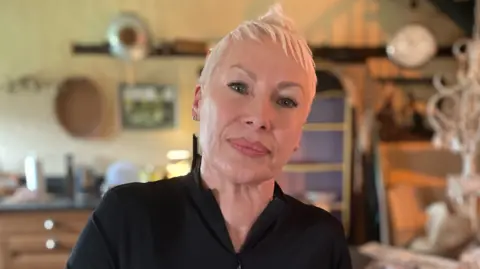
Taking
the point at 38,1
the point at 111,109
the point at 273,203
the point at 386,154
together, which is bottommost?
the point at 386,154

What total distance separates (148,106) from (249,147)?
2759 mm

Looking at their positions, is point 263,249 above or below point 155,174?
above

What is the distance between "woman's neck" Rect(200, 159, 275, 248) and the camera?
2.50 ft

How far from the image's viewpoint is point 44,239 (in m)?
2.76

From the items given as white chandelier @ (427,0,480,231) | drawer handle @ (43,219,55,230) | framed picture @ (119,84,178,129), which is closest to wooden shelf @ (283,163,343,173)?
framed picture @ (119,84,178,129)

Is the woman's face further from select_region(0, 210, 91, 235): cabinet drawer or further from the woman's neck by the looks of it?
select_region(0, 210, 91, 235): cabinet drawer

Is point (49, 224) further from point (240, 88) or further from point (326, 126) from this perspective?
point (240, 88)

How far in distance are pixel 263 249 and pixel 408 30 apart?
9.42ft

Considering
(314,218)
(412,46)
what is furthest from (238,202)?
(412,46)

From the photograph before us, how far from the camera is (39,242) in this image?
2.76 m

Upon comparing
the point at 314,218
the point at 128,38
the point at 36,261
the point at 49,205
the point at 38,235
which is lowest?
the point at 36,261

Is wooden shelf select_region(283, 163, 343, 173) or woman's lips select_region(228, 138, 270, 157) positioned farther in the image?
wooden shelf select_region(283, 163, 343, 173)

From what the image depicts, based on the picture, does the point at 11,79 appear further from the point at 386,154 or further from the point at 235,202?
Result: the point at 235,202

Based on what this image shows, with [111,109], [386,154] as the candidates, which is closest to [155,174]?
[111,109]
